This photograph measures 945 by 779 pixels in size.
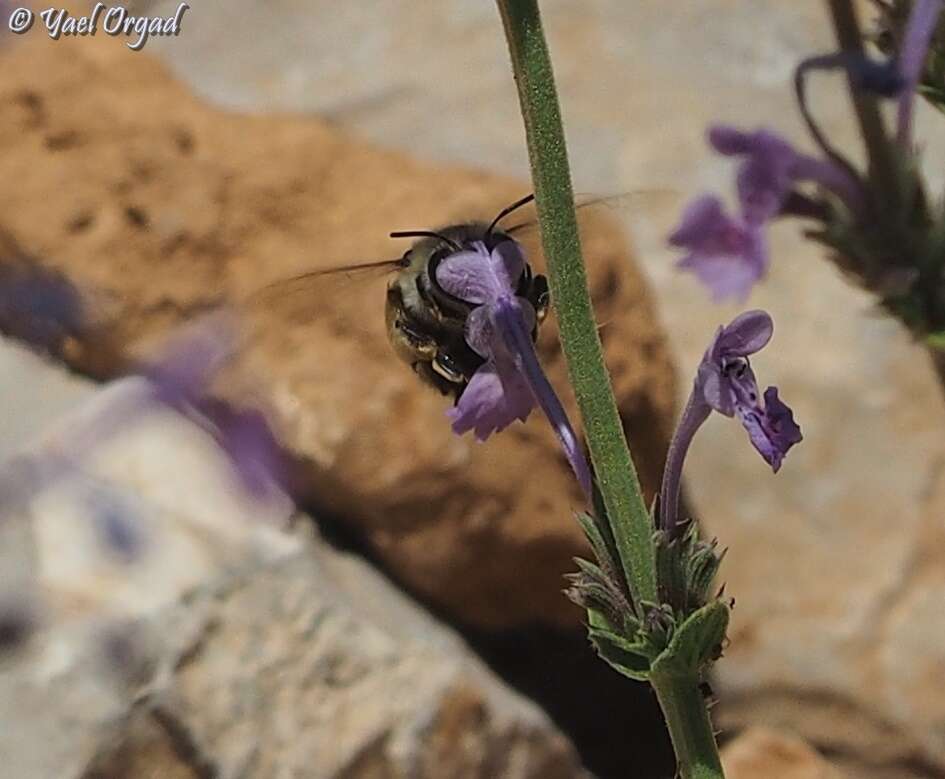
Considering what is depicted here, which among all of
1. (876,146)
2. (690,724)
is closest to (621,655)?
(690,724)

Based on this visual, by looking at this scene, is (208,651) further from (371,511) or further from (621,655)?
(621,655)

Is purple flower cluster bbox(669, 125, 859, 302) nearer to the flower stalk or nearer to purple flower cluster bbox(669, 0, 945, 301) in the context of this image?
purple flower cluster bbox(669, 0, 945, 301)

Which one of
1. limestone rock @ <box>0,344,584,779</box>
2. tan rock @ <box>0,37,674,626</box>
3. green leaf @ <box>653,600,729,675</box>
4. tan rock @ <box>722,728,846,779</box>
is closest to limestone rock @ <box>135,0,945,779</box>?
tan rock @ <box>722,728,846,779</box>

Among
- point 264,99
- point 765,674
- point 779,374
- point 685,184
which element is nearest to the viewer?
point 765,674

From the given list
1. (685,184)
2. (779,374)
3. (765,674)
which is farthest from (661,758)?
(685,184)

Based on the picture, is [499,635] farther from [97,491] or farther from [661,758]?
[97,491]

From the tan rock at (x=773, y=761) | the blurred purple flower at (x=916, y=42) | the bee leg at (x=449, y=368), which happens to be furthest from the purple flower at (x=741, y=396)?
the tan rock at (x=773, y=761)
